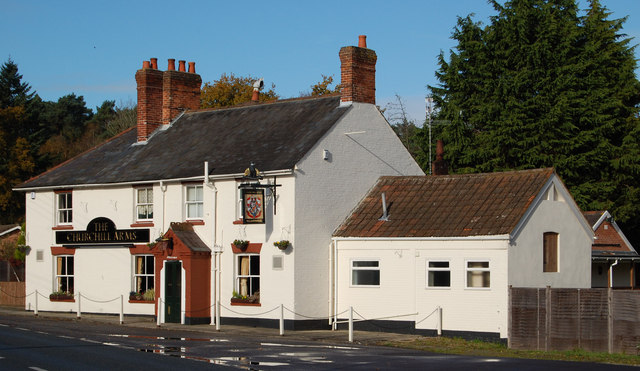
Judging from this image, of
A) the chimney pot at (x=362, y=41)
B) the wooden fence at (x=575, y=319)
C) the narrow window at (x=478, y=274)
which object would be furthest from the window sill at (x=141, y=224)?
the wooden fence at (x=575, y=319)

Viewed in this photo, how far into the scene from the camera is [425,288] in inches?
1106

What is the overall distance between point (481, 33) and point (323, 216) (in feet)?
71.8

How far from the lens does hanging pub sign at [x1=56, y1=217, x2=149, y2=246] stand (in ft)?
114

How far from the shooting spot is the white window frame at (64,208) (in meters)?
37.3

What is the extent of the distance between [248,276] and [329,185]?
4.46m

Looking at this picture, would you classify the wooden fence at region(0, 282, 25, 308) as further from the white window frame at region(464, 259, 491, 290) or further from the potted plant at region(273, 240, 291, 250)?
the white window frame at region(464, 259, 491, 290)

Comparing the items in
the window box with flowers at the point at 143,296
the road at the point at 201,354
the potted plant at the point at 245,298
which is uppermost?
the potted plant at the point at 245,298

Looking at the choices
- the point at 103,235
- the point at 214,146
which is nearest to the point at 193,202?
the point at 214,146

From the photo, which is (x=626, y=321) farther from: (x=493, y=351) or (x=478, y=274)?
(x=478, y=274)

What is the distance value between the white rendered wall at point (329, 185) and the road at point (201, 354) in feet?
12.4

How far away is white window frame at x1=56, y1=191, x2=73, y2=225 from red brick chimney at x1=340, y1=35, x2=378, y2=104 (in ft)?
43.3

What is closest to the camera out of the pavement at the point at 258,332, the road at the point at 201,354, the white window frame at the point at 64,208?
the road at the point at 201,354

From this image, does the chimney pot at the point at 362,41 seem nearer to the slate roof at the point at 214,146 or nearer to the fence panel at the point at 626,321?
the slate roof at the point at 214,146

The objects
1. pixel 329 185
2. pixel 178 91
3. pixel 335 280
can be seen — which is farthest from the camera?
pixel 178 91
